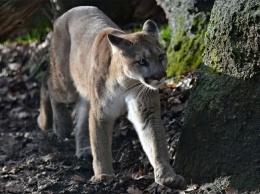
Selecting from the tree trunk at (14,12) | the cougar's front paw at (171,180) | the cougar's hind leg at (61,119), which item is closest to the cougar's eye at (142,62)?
the cougar's front paw at (171,180)

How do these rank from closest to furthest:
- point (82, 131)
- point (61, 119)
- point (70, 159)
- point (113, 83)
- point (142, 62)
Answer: point (142, 62) < point (113, 83) < point (70, 159) < point (82, 131) < point (61, 119)

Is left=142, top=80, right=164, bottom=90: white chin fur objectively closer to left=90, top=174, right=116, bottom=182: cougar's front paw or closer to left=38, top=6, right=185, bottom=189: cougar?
left=38, top=6, right=185, bottom=189: cougar

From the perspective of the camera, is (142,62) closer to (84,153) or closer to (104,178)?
(104,178)

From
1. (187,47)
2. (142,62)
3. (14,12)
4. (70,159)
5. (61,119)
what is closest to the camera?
(142,62)

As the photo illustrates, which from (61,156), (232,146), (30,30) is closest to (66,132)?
(61,156)

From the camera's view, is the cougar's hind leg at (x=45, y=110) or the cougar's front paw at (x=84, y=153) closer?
the cougar's front paw at (x=84, y=153)

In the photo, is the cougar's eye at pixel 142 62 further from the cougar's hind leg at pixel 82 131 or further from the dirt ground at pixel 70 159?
the cougar's hind leg at pixel 82 131

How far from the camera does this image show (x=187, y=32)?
7.53 meters

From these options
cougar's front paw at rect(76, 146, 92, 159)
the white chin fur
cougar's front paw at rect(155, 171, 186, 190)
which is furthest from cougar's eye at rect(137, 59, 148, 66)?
cougar's front paw at rect(76, 146, 92, 159)

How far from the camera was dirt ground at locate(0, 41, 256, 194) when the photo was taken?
5.87 meters

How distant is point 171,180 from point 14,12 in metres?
2.14

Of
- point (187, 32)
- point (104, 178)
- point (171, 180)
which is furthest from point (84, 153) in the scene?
point (171, 180)

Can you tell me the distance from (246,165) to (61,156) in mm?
2451

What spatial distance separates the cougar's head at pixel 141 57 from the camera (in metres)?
5.54
